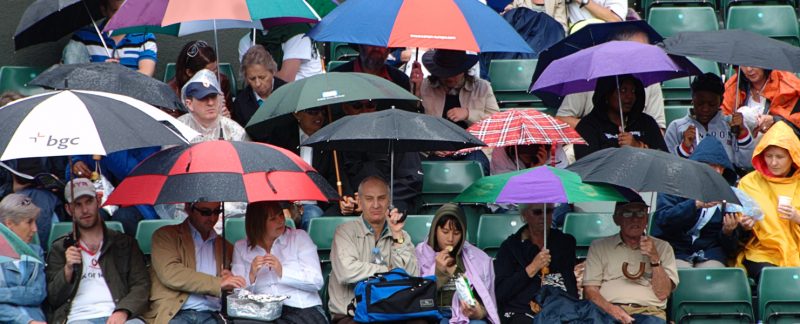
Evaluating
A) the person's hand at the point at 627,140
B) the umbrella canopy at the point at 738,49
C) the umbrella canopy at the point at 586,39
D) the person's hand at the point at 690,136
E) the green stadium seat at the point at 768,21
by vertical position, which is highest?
the umbrella canopy at the point at 738,49

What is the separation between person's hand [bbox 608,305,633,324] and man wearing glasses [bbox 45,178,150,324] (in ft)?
9.05

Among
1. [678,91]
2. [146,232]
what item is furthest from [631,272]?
[678,91]

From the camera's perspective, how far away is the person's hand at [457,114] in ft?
34.6

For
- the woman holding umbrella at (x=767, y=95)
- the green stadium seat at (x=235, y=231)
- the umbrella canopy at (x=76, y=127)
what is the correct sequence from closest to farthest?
the umbrella canopy at (x=76, y=127), the green stadium seat at (x=235, y=231), the woman holding umbrella at (x=767, y=95)

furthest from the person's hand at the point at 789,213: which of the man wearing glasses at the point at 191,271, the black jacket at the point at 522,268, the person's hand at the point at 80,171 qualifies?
the person's hand at the point at 80,171

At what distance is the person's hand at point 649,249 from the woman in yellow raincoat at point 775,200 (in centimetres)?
105

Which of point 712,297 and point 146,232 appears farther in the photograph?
point 146,232

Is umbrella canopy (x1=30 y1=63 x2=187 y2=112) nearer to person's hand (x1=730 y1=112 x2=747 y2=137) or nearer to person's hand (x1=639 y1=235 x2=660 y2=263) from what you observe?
person's hand (x1=639 y1=235 x2=660 y2=263)

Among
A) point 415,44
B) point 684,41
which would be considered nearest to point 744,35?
point 684,41

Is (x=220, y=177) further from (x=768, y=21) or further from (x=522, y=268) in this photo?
(x=768, y=21)

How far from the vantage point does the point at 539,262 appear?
340 inches

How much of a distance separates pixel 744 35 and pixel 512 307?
2.49m

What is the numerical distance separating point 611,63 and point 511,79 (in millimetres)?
2602

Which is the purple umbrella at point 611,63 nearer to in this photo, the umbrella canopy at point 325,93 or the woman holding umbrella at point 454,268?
the umbrella canopy at point 325,93
